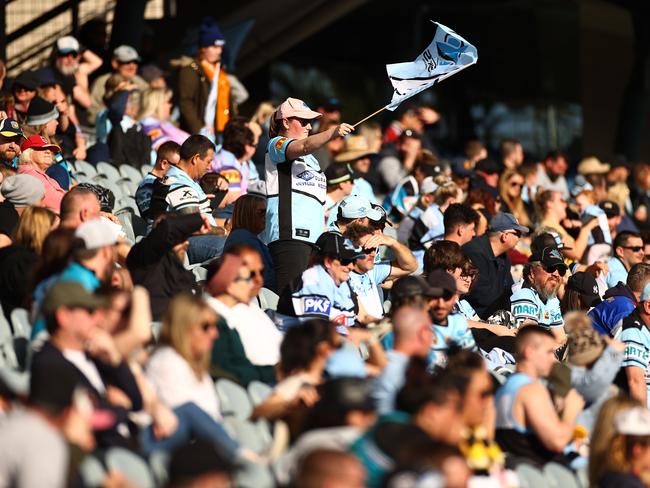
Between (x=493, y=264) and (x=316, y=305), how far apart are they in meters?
2.56

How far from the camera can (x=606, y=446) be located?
675 centimetres

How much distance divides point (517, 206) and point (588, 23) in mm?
8839

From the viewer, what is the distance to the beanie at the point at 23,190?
846 cm

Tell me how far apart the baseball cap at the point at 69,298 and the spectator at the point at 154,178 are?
3.04m

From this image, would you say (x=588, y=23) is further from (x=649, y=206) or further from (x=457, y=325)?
(x=457, y=325)

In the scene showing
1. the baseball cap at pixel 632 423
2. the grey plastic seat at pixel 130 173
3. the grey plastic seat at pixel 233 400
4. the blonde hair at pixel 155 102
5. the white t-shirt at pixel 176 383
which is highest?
the white t-shirt at pixel 176 383

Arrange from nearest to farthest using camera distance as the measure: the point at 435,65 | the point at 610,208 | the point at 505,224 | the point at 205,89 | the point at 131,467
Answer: the point at 131,467, the point at 435,65, the point at 505,224, the point at 205,89, the point at 610,208

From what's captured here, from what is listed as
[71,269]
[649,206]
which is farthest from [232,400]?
[649,206]

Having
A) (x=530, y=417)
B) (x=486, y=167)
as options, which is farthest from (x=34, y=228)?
(x=486, y=167)

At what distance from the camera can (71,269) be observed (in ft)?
22.0

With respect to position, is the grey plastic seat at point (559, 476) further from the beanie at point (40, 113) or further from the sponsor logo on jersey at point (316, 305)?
the beanie at point (40, 113)

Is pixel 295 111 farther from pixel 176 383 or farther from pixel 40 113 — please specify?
pixel 176 383

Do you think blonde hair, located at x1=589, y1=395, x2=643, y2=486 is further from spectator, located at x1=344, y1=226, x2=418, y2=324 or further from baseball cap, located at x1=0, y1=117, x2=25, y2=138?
baseball cap, located at x1=0, y1=117, x2=25, y2=138

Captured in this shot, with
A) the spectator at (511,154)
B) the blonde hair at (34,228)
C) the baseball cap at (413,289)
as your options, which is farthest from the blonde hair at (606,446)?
the spectator at (511,154)
